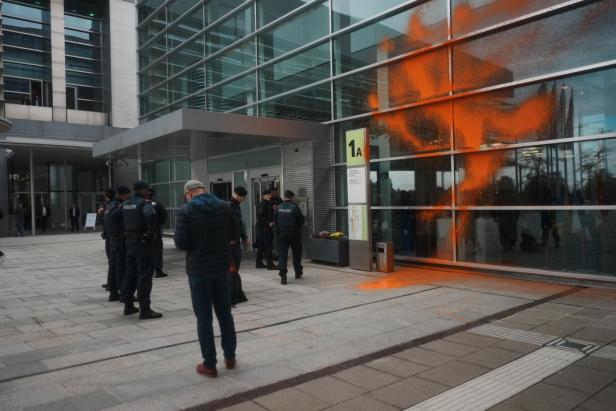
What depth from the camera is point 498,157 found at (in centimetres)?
944

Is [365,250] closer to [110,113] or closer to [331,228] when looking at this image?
[331,228]

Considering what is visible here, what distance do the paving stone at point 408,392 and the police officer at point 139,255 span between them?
372 centimetres

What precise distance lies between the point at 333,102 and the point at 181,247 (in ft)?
30.0

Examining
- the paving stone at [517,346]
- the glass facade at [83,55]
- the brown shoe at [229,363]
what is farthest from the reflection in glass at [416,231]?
the glass facade at [83,55]

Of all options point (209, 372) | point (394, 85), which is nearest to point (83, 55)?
point (394, 85)

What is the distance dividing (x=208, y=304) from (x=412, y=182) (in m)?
7.42

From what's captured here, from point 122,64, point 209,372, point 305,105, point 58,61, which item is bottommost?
point 209,372

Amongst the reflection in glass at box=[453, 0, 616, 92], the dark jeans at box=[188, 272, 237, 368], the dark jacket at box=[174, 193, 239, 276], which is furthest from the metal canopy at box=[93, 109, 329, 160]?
the dark jeans at box=[188, 272, 237, 368]

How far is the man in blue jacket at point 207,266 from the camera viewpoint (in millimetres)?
4434

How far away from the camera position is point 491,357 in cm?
491

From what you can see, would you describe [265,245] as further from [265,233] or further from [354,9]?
[354,9]

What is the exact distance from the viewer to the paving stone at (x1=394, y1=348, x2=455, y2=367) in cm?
481

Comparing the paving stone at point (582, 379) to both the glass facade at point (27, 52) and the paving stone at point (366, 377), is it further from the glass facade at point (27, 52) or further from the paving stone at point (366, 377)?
the glass facade at point (27, 52)

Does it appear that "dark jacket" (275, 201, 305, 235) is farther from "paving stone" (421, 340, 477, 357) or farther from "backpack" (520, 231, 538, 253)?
"paving stone" (421, 340, 477, 357)
